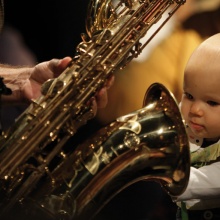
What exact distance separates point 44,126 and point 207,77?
47 cm

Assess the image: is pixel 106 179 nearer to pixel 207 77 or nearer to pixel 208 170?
pixel 208 170

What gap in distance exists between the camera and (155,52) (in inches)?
102

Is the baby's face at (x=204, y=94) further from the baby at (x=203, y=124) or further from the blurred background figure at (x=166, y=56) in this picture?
the blurred background figure at (x=166, y=56)

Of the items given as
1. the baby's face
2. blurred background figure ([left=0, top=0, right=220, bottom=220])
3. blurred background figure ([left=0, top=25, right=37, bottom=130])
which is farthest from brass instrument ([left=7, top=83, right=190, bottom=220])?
blurred background figure ([left=0, top=0, right=220, bottom=220])

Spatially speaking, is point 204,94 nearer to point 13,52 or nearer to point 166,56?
point 13,52

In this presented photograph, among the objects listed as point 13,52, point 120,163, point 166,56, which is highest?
point 166,56

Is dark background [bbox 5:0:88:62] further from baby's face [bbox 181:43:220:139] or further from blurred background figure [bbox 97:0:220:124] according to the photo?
baby's face [bbox 181:43:220:139]

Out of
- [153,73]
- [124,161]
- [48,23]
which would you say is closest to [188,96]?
[124,161]

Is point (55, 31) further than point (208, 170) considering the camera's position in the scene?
Yes

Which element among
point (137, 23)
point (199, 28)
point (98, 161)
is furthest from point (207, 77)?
point (199, 28)

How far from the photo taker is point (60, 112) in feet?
4.22

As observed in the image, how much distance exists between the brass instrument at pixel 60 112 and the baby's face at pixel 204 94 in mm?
174

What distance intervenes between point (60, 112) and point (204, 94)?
1.33 ft

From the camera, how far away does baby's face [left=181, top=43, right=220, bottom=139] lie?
1424 millimetres
